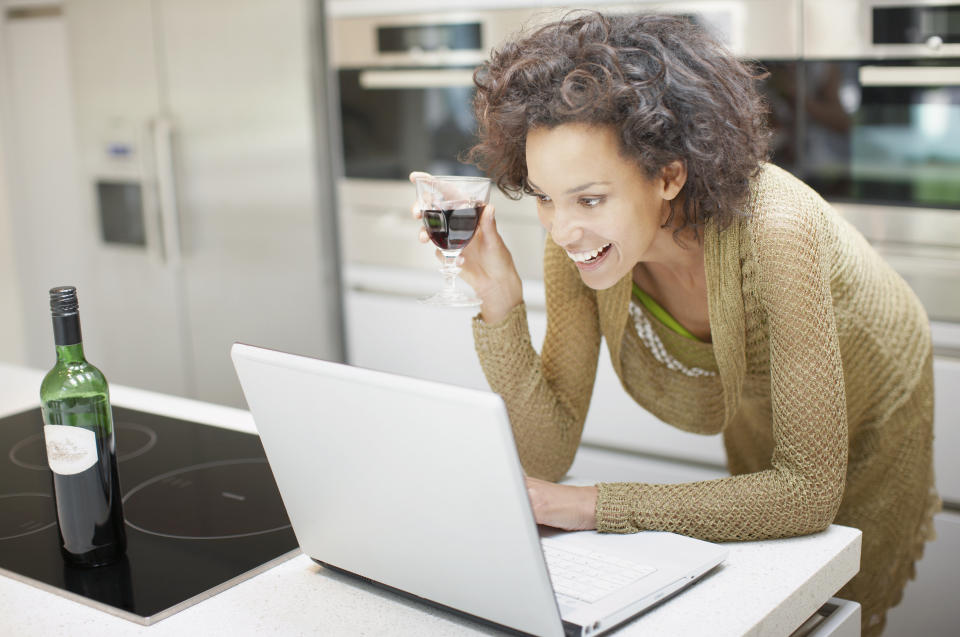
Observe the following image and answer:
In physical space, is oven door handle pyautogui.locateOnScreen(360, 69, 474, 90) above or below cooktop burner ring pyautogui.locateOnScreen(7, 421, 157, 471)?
above

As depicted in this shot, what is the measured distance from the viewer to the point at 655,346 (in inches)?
61.1

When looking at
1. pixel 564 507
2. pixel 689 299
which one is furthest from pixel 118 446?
pixel 689 299

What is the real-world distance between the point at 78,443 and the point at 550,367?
672mm

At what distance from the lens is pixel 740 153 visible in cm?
124

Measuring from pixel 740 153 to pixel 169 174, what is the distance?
2.42m

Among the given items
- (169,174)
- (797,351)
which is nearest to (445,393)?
(797,351)

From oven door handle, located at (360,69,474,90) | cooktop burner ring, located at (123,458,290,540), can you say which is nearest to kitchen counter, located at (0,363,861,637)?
cooktop burner ring, located at (123,458,290,540)

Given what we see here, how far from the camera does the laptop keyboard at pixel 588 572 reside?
0.97 meters

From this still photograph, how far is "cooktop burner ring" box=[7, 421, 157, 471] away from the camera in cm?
146

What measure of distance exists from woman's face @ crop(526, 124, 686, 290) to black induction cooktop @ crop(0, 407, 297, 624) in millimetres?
483

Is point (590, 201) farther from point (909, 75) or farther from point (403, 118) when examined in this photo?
point (403, 118)

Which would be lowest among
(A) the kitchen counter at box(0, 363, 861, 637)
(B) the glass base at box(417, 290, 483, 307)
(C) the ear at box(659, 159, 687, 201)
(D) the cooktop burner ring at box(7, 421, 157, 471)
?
(A) the kitchen counter at box(0, 363, 861, 637)

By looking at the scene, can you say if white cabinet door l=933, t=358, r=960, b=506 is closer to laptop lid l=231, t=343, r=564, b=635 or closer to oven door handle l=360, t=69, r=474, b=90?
oven door handle l=360, t=69, r=474, b=90

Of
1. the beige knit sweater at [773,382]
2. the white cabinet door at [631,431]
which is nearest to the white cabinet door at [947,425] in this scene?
the white cabinet door at [631,431]
